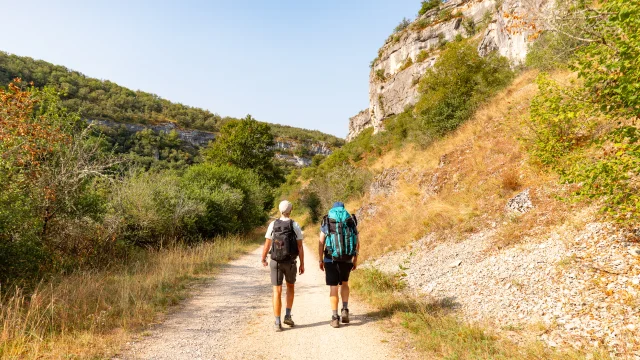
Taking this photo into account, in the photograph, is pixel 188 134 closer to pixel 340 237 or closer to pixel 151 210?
pixel 151 210

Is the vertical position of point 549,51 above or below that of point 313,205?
above

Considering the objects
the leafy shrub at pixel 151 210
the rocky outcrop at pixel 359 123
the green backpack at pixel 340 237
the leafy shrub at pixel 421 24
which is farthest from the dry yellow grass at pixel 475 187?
the rocky outcrop at pixel 359 123

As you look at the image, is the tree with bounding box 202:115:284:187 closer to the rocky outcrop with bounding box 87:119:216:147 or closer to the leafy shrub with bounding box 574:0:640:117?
the rocky outcrop with bounding box 87:119:216:147

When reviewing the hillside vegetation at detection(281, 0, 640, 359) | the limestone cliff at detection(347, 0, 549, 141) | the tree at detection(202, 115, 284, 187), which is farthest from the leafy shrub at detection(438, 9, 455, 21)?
the hillside vegetation at detection(281, 0, 640, 359)

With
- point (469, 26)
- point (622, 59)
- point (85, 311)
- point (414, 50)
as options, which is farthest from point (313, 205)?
point (469, 26)

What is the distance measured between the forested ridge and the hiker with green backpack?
122ft

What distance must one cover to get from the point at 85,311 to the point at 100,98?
6162cm

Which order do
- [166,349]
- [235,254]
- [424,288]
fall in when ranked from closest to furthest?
[166,349]
[424,288]
[235,254]

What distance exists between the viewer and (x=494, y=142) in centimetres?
1245

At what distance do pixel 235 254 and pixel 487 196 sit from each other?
35.7ft

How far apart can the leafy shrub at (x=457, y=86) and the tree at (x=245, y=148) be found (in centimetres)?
1963

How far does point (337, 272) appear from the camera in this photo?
523cm

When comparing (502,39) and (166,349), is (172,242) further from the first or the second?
(502,39)

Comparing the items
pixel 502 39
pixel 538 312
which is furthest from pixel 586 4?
pixel 502 39
